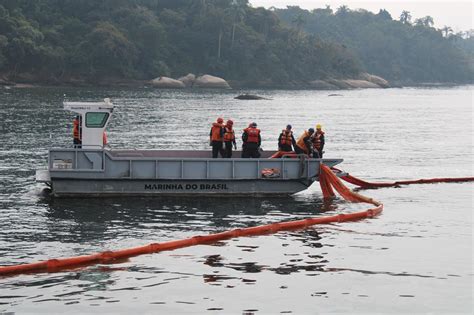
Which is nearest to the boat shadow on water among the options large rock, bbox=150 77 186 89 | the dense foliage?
the dense foliage

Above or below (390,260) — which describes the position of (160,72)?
above

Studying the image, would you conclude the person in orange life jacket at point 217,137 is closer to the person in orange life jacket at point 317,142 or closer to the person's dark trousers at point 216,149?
the person's dark trousers at point 216,149

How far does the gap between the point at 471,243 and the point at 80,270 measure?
11416 millimetres

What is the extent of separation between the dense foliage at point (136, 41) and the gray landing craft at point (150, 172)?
376 ft

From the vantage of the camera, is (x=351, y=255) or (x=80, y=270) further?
(x=351, y=255)

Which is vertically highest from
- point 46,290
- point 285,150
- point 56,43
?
point 56,43

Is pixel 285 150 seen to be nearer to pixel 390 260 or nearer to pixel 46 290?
pixel 390 260

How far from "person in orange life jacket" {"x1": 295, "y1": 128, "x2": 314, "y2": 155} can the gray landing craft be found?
0.57 meters

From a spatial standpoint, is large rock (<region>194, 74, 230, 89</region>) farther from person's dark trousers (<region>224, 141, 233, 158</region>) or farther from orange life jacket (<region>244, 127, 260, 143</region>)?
orange life jacket (<region>244, 127, 260, 143</region>)

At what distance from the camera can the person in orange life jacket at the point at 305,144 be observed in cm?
2909

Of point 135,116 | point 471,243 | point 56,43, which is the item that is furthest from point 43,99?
point 471,243

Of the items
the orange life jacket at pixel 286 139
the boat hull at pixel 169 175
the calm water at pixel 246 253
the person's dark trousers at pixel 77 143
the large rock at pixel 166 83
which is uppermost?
the large rock at pixel 166 83

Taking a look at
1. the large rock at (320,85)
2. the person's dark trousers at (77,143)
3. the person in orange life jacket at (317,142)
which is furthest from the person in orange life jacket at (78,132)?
the large rock at (320,85)

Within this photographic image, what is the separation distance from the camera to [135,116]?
74500 millimetres
